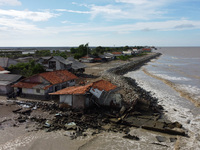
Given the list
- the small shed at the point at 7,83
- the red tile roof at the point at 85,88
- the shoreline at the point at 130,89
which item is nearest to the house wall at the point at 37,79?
the small shed at the point at 7,83

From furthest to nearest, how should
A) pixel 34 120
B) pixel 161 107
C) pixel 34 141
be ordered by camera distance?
pixel 161 107, pixel 34 120, pixel 34 141

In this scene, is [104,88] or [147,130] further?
[104,88]

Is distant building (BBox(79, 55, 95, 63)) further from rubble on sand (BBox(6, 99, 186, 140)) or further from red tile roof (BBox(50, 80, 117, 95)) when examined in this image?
rubble on sand (BBox(6, 99, 186, 140))

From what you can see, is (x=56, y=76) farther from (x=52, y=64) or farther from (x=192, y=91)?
(x=192, y=91)

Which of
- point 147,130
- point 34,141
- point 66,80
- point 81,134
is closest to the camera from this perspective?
point 34,141

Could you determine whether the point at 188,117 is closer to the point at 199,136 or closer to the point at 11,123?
the point at 199,136

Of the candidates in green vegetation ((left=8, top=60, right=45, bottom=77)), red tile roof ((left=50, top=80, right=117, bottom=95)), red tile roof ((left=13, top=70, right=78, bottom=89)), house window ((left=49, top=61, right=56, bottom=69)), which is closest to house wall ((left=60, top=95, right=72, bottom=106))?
red tile roof ((left=50, top=80, right=117, bottom=95))

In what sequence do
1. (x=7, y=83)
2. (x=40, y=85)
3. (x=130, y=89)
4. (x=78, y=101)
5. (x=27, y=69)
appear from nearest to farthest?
(x=78, y=101) → (x=40, y=85) → (x=7, y=83) → (x=130, y=89) → (x=27, y=69)

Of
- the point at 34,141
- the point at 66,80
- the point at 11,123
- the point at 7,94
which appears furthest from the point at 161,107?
the point at 7,94

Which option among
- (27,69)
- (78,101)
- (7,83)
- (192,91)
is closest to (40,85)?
(7,83)

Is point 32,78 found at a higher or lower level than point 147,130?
higher
